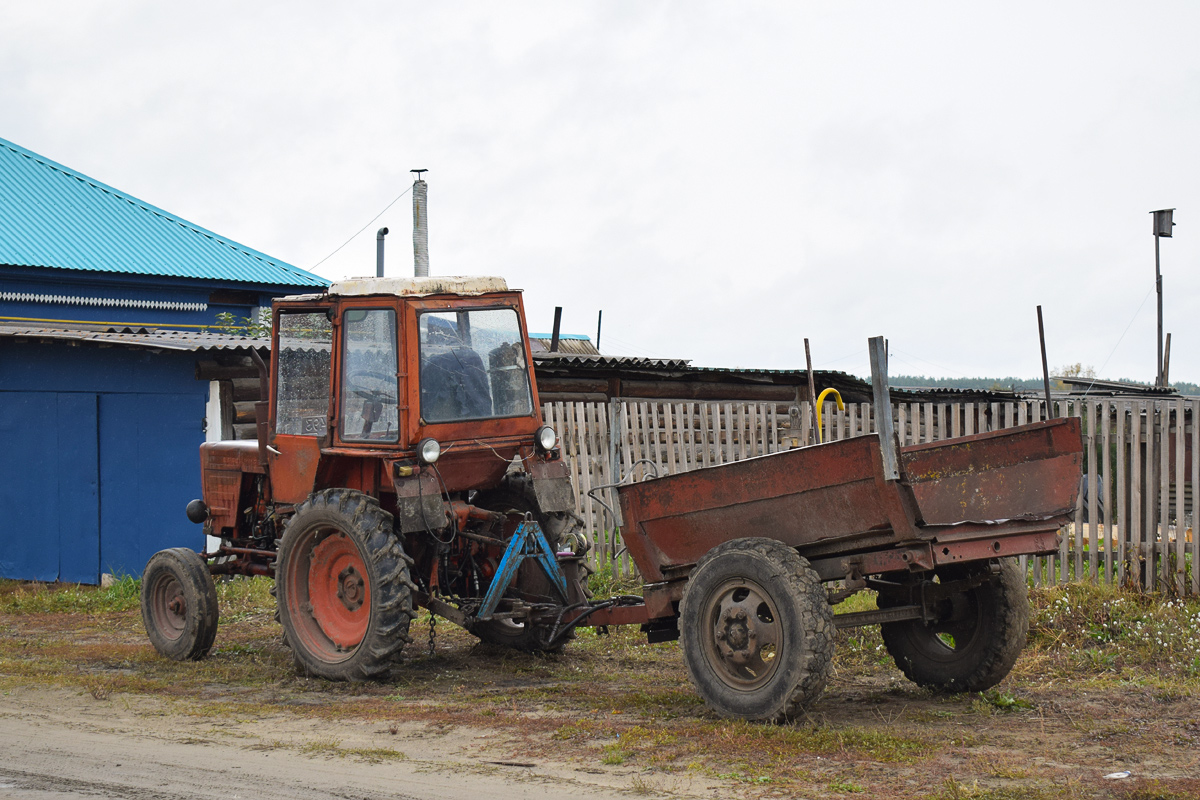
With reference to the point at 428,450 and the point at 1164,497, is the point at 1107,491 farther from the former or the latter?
the point at 428,450

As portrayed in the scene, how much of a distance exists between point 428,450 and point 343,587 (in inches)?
45.7

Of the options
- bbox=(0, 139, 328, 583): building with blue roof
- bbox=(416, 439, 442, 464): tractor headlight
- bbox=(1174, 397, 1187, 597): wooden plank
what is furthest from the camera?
bbox=(0, 139, 328, 583): building with blue roof

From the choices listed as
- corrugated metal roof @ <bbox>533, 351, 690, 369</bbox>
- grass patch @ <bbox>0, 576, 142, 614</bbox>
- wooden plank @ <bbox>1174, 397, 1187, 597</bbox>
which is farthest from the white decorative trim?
wooden plank @ <bbox>1174, 397, 1187, 597</bbox>

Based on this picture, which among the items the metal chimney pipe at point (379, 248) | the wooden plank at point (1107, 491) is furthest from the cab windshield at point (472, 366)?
the metal chimney pipe at point (379, 248)

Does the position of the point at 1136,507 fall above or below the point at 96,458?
below

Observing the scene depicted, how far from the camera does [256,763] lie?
17.3 feet

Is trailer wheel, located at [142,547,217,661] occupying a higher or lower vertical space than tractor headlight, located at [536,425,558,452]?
lower

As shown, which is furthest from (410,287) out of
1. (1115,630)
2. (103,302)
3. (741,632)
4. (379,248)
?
(379,248)

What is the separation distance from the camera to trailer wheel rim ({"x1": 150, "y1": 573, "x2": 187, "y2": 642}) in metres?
8.53

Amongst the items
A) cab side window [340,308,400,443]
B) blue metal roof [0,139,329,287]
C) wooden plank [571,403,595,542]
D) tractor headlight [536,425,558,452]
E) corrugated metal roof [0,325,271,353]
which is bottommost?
wooden plank [571,403,595,542]

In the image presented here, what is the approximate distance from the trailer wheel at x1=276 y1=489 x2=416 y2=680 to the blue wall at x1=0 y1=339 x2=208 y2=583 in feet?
18.1

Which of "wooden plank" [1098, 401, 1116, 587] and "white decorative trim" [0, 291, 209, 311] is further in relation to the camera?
"white decorative trim" [0, 291, 209, 311]

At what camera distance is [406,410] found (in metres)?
7.19

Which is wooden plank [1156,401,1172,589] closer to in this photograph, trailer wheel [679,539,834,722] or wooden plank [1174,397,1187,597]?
wooden plank [1174,397,1187,597]
